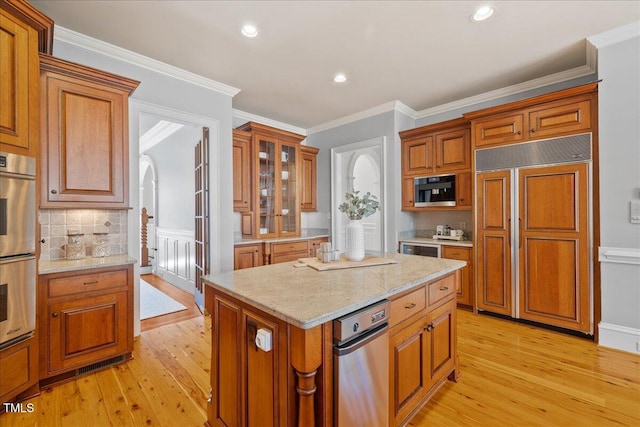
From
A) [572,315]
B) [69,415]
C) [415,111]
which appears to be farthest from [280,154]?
[572,315]

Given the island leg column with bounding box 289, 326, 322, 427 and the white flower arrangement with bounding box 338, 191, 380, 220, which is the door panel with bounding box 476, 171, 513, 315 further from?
the island leg column with bounding box 289, 326, 322, 427

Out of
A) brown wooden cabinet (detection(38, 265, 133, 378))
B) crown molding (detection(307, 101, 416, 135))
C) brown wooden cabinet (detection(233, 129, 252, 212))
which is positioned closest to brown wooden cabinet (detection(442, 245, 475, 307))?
crown molding (detection(307, 101, 416, 135))

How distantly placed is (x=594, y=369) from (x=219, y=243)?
367 centimetres

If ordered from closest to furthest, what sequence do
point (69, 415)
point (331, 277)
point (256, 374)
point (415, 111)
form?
point (256, 374) < point (331, 277) < point (69, 415) < point (415, 111)

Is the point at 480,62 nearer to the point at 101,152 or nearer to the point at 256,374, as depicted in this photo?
the point at 256,374

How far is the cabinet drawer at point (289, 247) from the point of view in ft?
13.3

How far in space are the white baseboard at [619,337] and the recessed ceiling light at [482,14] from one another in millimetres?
2890

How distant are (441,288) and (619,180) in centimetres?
210

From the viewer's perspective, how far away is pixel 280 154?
442 centimetres

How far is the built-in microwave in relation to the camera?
3.91 metres

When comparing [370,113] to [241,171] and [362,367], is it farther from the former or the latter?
[362,367]

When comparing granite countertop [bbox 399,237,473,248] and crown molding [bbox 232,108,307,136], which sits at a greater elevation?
crown molding [bbox 232,108,307,136]

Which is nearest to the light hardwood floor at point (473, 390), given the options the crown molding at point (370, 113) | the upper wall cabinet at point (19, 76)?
the upper wall cabinet at point (19, 76)

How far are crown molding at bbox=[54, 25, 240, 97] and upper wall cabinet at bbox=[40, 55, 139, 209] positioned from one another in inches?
22.0
